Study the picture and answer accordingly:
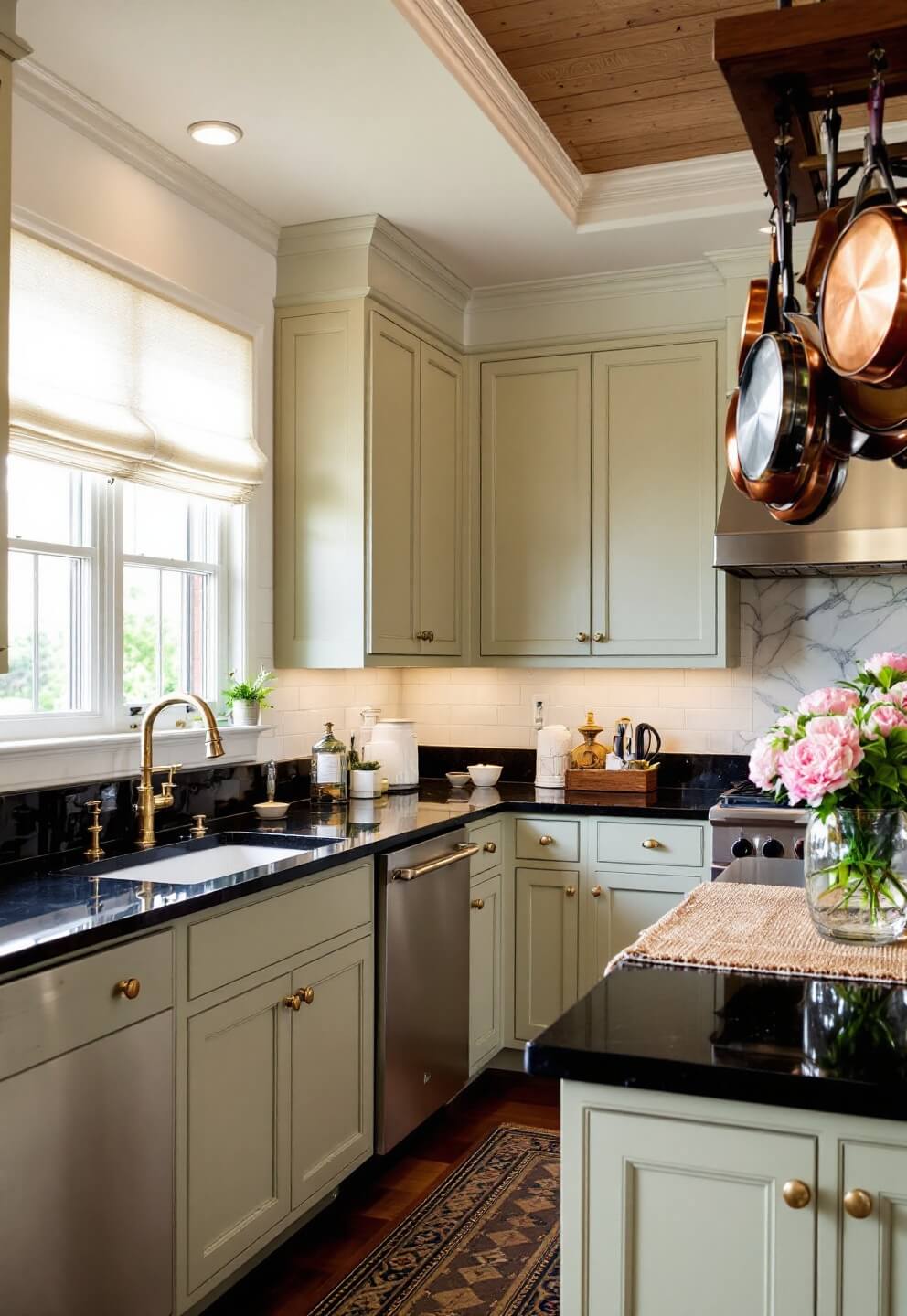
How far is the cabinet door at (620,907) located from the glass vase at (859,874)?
2120mm

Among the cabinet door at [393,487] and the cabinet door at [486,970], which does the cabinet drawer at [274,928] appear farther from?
the cabinet door at [393,487]

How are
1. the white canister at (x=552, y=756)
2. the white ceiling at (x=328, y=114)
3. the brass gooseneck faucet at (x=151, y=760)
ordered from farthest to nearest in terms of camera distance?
the white canister at (x=552, y=756) < the brass gooseneck faucet at (x=151, y=760) < the white ceiling at (x=328, y=114)

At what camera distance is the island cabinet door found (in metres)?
1.39

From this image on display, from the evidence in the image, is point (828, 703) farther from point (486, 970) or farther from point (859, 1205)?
point (486, 970)

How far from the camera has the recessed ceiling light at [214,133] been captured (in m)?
3.12

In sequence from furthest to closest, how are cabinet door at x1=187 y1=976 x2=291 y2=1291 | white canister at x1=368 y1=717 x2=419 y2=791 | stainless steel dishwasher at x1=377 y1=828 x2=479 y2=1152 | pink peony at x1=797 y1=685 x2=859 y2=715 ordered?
white canister at x1=368 y1=717 x2=419 y2=791 → stainless steel dishwasher at x1=377 y1=828 x2=479 y2=1152 → cabinet door at x1=187 y1=976 x2=291 y2=1291 → pink peony at x1=797 y1=685 x2=859 y2=715

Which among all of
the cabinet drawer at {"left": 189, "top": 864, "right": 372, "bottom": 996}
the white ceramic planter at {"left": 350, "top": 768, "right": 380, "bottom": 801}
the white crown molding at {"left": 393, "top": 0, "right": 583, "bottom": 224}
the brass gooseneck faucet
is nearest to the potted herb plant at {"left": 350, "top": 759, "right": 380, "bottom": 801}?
the white ceramic planter at {"left": 350, "top": 768, "right": 380, "bottom": 801}

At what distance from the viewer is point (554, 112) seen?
3.52 metres

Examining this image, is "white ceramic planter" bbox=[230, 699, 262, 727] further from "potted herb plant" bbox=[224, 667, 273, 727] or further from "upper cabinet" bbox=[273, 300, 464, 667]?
"upper cabinet" bbox=[273, 300, 464, 667]

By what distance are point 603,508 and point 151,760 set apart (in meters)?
2.06

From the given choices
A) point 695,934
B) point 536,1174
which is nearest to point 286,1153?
point 536,1174

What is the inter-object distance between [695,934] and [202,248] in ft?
8.32

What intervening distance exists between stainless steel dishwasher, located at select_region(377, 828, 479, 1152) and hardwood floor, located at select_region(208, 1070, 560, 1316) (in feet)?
0.33

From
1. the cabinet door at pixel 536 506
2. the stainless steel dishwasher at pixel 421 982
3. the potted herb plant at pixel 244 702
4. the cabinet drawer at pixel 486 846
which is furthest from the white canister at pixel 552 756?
the potted herb plant at pixel 244 702
